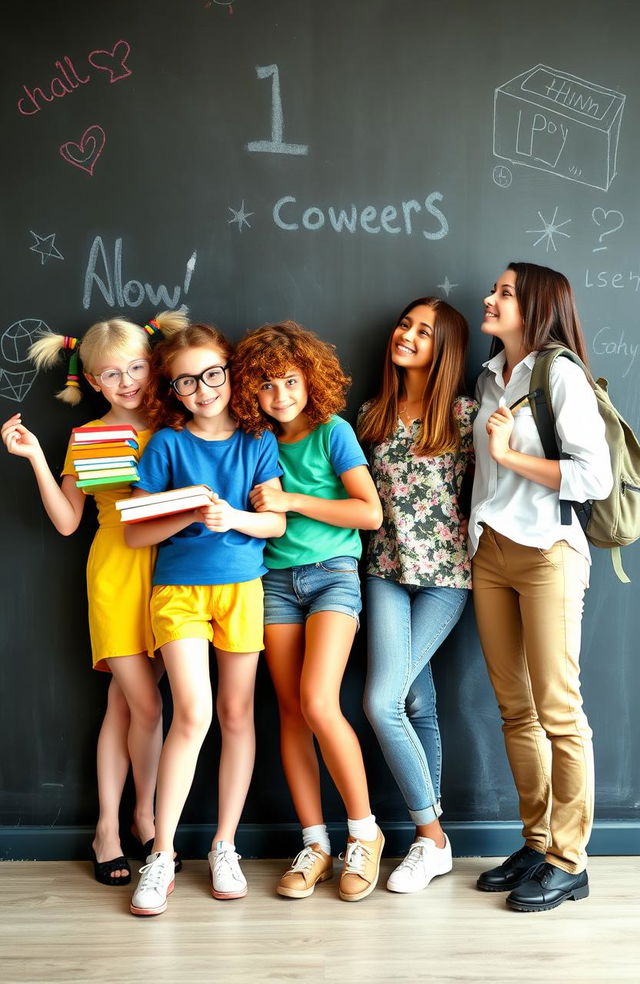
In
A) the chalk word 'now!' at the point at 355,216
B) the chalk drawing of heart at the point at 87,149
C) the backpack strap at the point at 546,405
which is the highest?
the chalk drawing of heart at the point at 87,149

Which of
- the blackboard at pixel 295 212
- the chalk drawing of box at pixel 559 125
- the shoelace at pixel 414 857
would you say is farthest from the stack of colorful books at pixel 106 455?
the chalk drawing of box at pixel 559 125

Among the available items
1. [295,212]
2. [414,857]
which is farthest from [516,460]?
[414,857]

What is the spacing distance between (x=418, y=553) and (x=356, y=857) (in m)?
0.81

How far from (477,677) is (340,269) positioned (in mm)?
1277

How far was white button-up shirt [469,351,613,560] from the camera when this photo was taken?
2.02 meters

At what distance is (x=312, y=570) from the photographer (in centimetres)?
221

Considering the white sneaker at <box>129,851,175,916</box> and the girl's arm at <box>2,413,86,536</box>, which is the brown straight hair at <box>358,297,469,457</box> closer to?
the girl's arm at <box>2,413,86,536</box>

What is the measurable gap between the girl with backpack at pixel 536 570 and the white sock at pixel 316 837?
429 mm

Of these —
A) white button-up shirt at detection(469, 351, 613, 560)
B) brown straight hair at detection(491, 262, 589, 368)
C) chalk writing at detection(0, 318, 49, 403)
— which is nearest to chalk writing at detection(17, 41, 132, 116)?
chalk writing at detection(0, 318, 49, 403)

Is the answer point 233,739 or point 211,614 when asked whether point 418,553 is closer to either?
point 211,614

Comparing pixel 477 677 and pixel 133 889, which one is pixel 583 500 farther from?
pixel 133 889

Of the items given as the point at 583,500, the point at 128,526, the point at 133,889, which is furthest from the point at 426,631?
the point at 133,889

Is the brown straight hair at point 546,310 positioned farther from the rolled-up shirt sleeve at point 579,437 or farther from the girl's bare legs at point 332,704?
the girl's bare legs at point 332,704

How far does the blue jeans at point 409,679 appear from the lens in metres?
2.16
